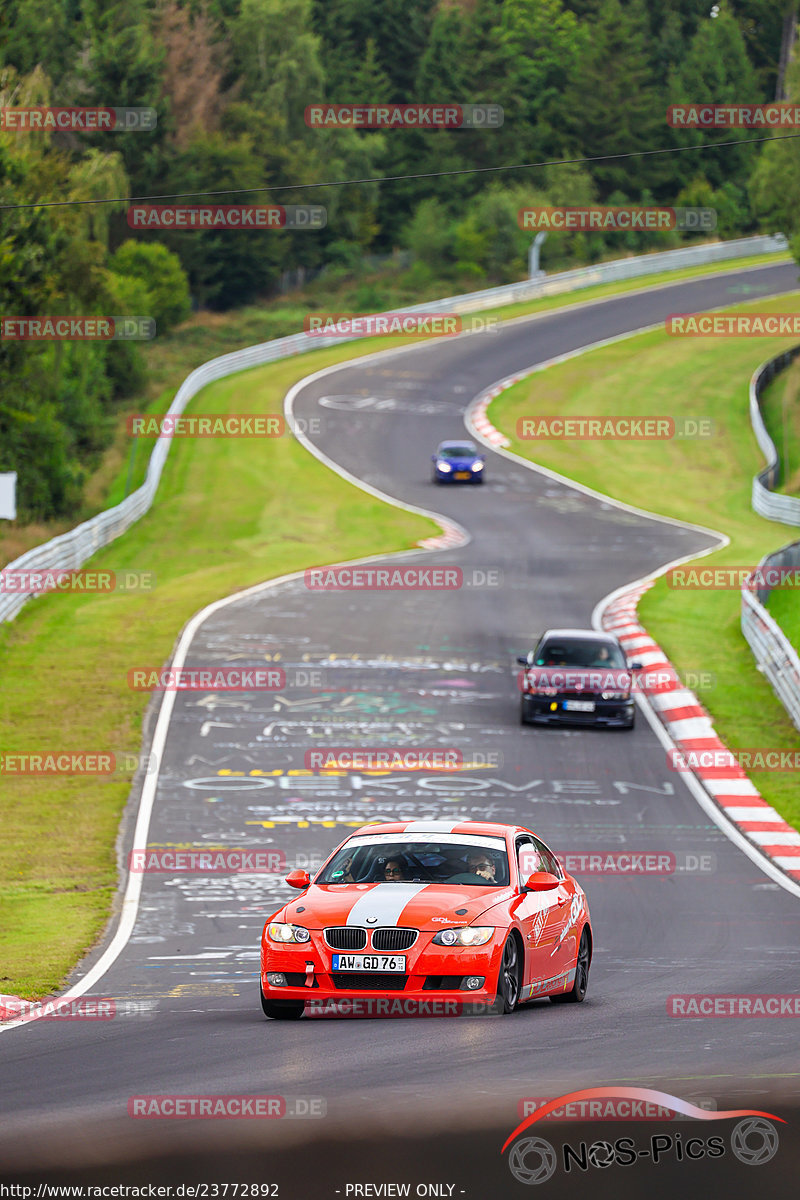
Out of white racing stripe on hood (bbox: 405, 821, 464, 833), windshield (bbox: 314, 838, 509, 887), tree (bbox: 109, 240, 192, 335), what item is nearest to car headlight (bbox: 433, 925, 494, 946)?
windshield (bbox: 314, 838, 509, 887)

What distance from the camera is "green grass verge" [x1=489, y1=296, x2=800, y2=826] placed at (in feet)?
90.9

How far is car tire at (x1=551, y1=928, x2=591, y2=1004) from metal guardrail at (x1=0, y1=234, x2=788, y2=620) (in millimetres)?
20661

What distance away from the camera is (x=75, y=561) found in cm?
3769

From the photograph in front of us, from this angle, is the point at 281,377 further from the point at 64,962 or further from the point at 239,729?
the point at 64,962

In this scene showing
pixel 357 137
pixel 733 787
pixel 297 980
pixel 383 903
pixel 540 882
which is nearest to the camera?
pixel 297 980

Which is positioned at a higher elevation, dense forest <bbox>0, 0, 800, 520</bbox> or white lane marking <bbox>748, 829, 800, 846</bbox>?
dense forest <bbox>0, 0, 800, 520</bbox>

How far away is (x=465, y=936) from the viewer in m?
10.5

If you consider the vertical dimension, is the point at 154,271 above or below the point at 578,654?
above

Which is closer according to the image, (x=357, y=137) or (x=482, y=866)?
(x=482, y=866)

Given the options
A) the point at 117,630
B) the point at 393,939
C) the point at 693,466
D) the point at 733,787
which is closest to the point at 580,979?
the point at 393,939

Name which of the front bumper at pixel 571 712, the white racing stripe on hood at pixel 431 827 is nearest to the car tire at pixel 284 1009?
the white racing stripe on hood at pixel 431 827

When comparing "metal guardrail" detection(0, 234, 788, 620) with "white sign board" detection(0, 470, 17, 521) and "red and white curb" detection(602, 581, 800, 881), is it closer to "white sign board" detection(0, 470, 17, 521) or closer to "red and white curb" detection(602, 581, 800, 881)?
"white sign board" detection(0, 470, 17, 521)

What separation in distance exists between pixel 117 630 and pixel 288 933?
21890mm

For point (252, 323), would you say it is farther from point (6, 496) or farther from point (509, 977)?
point (509, 977)
